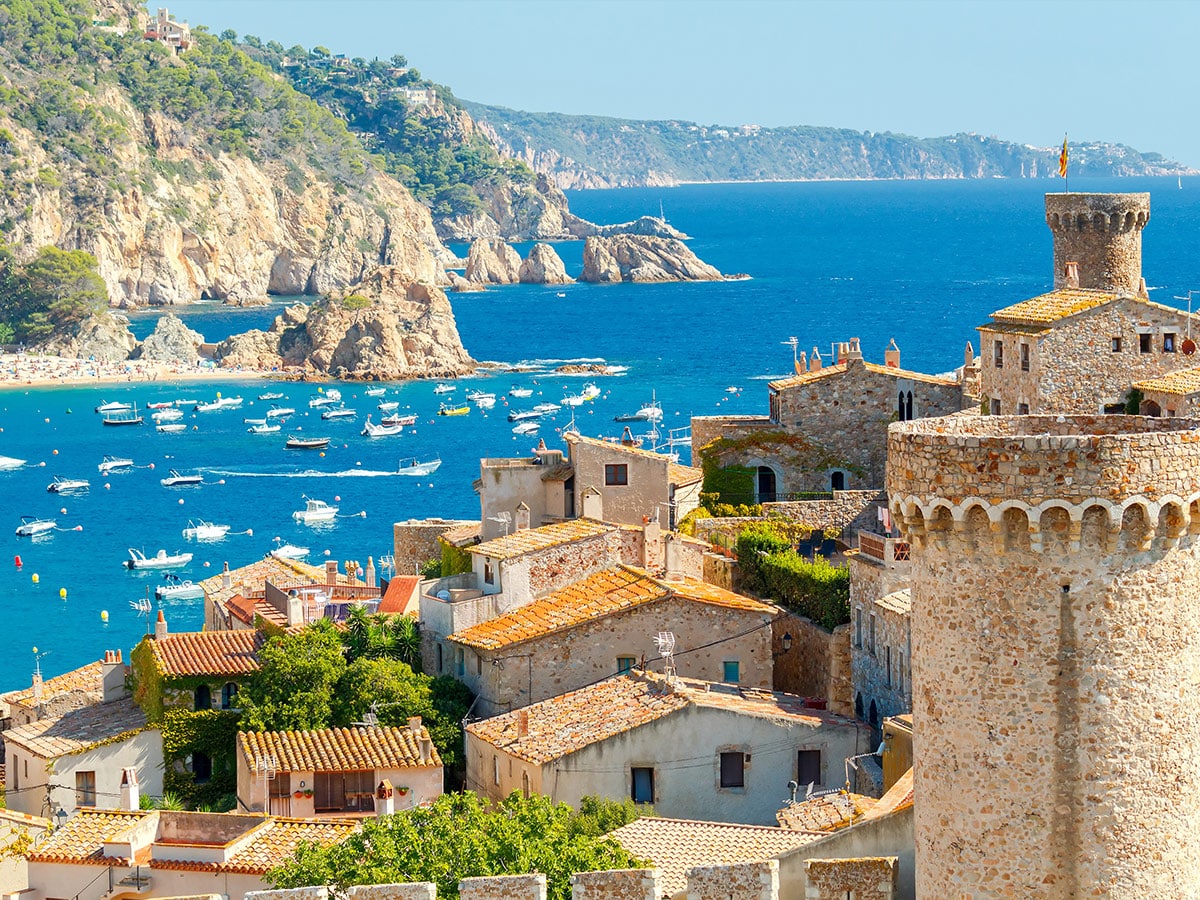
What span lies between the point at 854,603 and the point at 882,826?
16.3 metres

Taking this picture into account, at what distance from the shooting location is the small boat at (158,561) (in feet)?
301

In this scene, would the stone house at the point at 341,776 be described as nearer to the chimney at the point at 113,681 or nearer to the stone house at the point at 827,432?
the chimney at the point at 113,681

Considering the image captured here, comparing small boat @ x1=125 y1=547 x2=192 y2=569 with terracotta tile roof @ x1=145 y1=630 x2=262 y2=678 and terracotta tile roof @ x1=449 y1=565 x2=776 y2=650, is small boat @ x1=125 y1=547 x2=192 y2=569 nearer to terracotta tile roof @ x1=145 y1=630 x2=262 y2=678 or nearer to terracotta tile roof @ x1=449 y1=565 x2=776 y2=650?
terracotta tile roof @ x1=145 y1=630 x2=262 y2=678

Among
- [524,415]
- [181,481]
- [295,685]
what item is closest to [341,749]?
[295,685]

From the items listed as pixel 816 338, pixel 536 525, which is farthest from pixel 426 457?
pixel 536 525

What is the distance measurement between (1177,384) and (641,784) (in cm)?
1297

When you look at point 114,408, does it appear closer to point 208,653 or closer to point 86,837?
point 208,653

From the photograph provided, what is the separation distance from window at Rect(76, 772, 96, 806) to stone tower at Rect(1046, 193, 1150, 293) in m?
21.3

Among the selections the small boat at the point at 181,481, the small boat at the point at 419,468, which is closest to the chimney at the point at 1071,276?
the small boat at the point at 419,468

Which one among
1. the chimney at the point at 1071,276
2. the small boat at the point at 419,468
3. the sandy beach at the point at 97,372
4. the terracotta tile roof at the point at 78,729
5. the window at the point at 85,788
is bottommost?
the small boat at the point at 419,468

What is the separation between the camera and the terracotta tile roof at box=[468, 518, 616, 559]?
38.1 metres

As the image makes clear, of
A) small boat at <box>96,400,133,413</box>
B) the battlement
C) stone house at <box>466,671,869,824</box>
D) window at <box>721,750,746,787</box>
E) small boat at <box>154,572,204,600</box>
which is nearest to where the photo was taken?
the battlement

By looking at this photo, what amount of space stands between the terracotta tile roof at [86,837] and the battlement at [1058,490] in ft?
52.3

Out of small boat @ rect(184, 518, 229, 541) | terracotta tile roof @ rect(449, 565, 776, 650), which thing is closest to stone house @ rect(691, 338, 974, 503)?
terracotta tile roof @ rect(449, 565, 776, 650)
